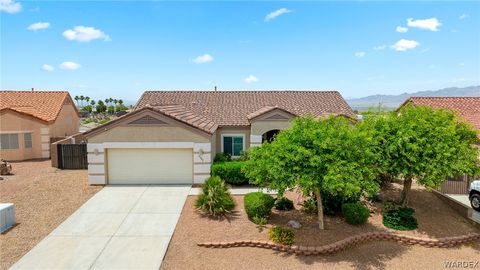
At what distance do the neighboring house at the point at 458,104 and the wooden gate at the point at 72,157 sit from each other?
2295 cm

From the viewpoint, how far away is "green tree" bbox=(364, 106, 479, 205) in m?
11.7

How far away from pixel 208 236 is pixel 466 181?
14045 millimetres

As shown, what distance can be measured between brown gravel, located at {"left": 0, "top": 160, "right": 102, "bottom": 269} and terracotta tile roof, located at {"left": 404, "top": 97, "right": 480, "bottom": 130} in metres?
24.1

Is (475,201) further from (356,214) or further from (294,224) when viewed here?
(294,224)

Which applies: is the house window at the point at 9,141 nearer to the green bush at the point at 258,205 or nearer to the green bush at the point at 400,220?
the green bush at the point at 258,205

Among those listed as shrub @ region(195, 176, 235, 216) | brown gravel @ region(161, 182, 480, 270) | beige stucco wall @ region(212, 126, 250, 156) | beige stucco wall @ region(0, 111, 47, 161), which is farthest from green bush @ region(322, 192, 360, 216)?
beige stucco wall @ region(0, 111, 47, 161)

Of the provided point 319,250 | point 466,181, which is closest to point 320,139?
point 319,250

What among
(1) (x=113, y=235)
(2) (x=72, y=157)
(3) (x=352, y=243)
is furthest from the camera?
(2) (x=72, y=157)

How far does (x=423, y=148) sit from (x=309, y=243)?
5775 mm

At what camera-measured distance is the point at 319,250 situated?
10383 millimetres

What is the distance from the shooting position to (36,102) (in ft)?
85.7

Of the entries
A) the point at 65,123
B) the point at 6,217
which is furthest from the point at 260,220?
the point at 65,123

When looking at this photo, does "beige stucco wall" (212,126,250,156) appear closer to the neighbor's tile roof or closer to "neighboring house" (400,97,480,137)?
the neighbor's tile roof

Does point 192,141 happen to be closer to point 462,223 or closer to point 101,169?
point 101,169
